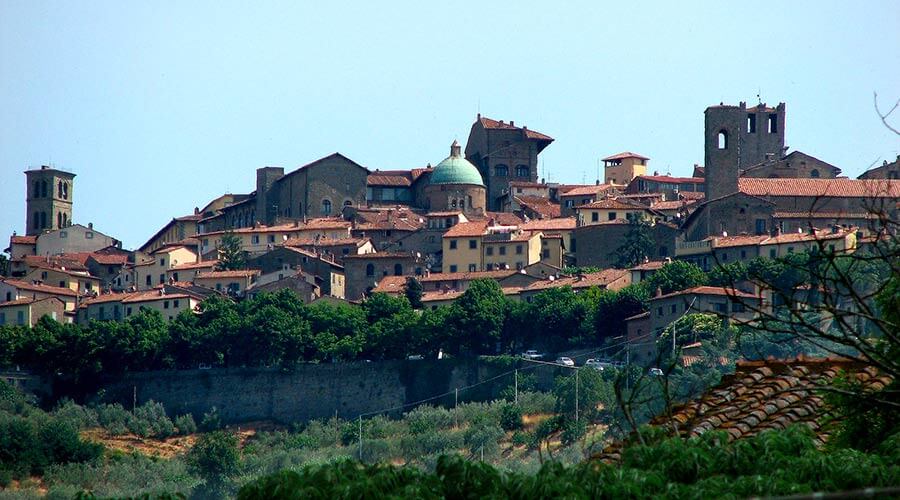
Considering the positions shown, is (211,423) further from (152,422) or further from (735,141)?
(735,141)

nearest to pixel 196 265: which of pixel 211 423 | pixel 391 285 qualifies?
pixel 391 285

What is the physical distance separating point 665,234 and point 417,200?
1950 centimetres

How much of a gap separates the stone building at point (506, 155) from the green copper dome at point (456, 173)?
308 centimetres

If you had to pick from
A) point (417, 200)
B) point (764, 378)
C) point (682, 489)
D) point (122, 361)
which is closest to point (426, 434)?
point (122, 361)

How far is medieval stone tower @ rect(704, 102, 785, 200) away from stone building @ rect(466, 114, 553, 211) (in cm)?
1104

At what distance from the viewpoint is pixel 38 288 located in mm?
89938

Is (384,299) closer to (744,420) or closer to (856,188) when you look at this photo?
(856,188)

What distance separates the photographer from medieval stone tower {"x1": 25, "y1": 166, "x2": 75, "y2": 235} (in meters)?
119

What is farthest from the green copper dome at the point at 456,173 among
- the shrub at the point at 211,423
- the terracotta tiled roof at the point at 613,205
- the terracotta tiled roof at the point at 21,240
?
the shrub at the point at 211,423

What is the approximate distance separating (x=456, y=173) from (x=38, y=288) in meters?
22.4

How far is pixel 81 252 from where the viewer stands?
4156 inches

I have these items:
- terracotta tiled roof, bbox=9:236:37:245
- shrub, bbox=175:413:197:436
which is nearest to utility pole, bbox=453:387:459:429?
shrub, bbox=175:413:197:436

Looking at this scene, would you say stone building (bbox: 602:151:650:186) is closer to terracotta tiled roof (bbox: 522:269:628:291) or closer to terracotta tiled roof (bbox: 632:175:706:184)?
terracotta tiled roof (bbox: 632:175:706:184)

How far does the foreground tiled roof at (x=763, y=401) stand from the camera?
53.5 feet
